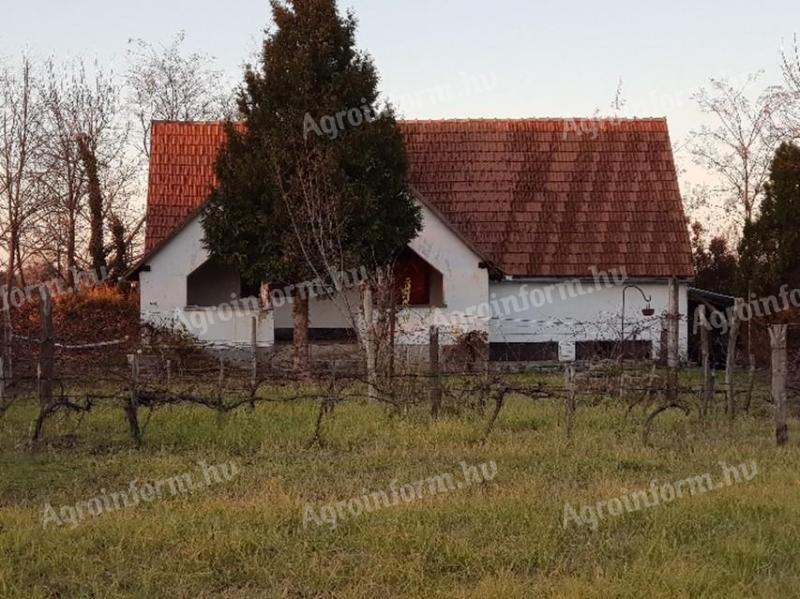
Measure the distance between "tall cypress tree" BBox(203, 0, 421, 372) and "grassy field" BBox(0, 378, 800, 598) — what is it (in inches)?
365

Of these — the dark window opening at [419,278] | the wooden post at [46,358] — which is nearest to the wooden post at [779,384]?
the wooden post at [46,358]

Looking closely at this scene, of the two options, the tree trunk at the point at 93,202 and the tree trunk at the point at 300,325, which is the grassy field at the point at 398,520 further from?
the tree trunk at the point at 93,202

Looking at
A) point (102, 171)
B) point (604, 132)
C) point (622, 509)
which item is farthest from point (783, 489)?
point (102, 171)

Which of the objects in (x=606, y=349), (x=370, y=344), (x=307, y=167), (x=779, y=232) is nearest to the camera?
(x=370, y=344)

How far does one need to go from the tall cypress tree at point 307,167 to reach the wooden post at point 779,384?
35.2 feet

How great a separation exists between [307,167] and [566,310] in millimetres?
8015

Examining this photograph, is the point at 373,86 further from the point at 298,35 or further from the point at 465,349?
the point at 465,349

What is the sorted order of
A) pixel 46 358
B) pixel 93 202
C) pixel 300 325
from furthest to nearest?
pixel 93 202
pixel 300 325
pixel 46 358

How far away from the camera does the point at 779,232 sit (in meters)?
23.3

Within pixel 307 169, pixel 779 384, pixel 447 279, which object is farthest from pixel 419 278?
pixel 779 384

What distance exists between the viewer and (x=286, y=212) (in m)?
21.5

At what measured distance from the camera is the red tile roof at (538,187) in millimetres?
26125

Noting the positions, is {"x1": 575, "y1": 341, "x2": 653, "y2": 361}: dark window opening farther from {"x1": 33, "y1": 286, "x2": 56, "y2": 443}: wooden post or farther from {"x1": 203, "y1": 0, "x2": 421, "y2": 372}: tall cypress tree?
{"x1": 33, "y1": 286, "x2": 56, "y2": 443}: wooden post

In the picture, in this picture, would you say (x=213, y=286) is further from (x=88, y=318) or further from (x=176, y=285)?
(x=88, y=318)
